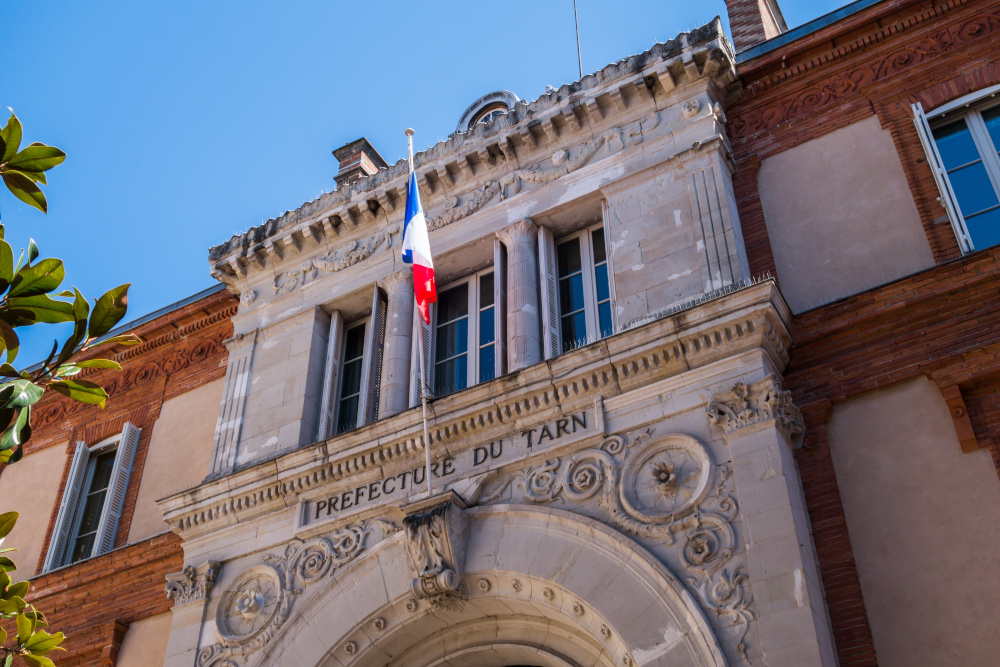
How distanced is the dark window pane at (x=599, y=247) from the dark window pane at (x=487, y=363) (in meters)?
1.56

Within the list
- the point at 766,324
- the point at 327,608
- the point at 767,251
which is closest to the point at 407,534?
the point at 327,608

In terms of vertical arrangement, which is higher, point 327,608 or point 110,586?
point 110,586

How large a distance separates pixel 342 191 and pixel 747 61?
5.32 m

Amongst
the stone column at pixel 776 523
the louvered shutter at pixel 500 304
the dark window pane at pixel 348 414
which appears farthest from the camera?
the dark window pane at pixel 348 414

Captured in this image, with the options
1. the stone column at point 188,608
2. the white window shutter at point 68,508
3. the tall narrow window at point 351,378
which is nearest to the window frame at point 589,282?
the tall narrow window at point 351,378

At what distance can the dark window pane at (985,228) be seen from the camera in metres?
10.1

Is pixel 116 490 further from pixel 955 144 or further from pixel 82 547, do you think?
pixel 955 144

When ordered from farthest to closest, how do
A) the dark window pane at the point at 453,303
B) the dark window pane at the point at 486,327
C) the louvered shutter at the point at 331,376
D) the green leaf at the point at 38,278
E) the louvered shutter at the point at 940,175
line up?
the dark window pane at the point at 453,303 < the louvered shutter at the point at 331,376 < the dark window pane at the point at 486,327 < the louvered shutter at the point at 940,175 < the green leaf at the point at 38,278

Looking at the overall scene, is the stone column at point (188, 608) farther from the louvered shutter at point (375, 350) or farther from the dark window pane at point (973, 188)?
the dark window pane at point (973, 188)

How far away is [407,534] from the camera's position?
10.0m

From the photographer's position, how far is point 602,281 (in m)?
11.6

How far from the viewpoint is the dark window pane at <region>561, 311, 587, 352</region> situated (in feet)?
37.1

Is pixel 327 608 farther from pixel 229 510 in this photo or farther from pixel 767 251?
pixel 767 251

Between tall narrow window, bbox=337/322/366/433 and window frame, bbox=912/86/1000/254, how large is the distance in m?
6.79
